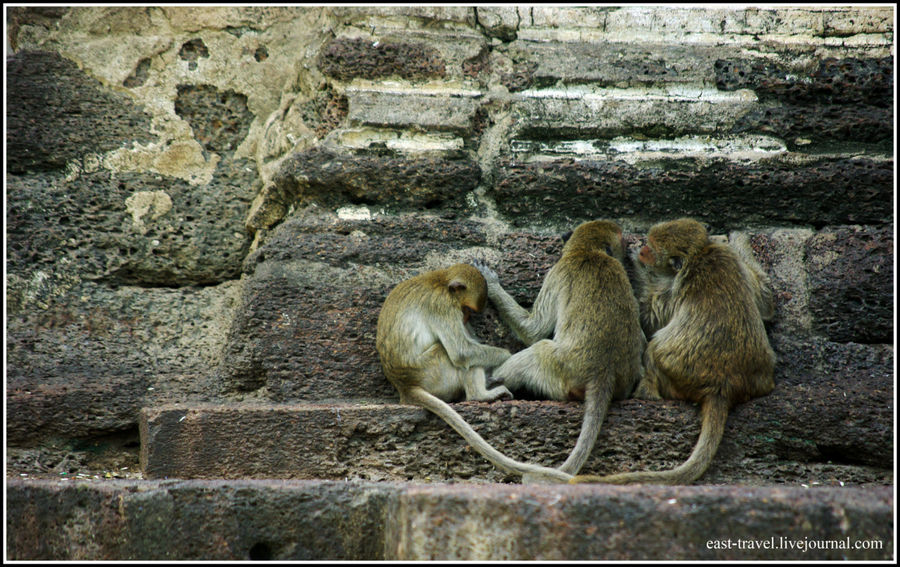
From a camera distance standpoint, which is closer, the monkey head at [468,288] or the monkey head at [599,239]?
the monkey head at [468,288]

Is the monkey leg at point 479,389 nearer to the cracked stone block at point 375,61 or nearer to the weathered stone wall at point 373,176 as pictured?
the weathered stone wall at point 373,176

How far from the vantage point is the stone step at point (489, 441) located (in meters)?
3.19

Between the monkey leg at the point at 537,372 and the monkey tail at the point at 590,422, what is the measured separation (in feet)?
0.52

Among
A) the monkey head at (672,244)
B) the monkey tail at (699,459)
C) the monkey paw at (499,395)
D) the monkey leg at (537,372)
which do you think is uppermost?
the monkey head at (672,244)

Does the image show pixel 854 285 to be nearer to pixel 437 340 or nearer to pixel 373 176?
pixel 437 340

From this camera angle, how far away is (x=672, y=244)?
3695mm

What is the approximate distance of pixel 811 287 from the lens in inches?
149

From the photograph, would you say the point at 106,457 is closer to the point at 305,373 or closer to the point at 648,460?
the point at 305,373

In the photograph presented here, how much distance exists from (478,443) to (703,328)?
1129 millimetres

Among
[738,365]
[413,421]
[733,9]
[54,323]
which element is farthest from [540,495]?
[733,9]

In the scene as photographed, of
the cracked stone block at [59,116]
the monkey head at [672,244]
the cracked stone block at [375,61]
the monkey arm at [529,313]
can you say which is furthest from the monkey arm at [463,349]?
the cracked stone block at [59,116]

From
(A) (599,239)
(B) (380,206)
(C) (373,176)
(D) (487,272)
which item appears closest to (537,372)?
(D) (487,272)

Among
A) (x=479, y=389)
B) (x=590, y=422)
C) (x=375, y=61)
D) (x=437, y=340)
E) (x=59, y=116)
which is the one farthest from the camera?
(x=59, y=116)

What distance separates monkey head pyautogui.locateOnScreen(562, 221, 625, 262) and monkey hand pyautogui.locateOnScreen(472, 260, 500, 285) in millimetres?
357
